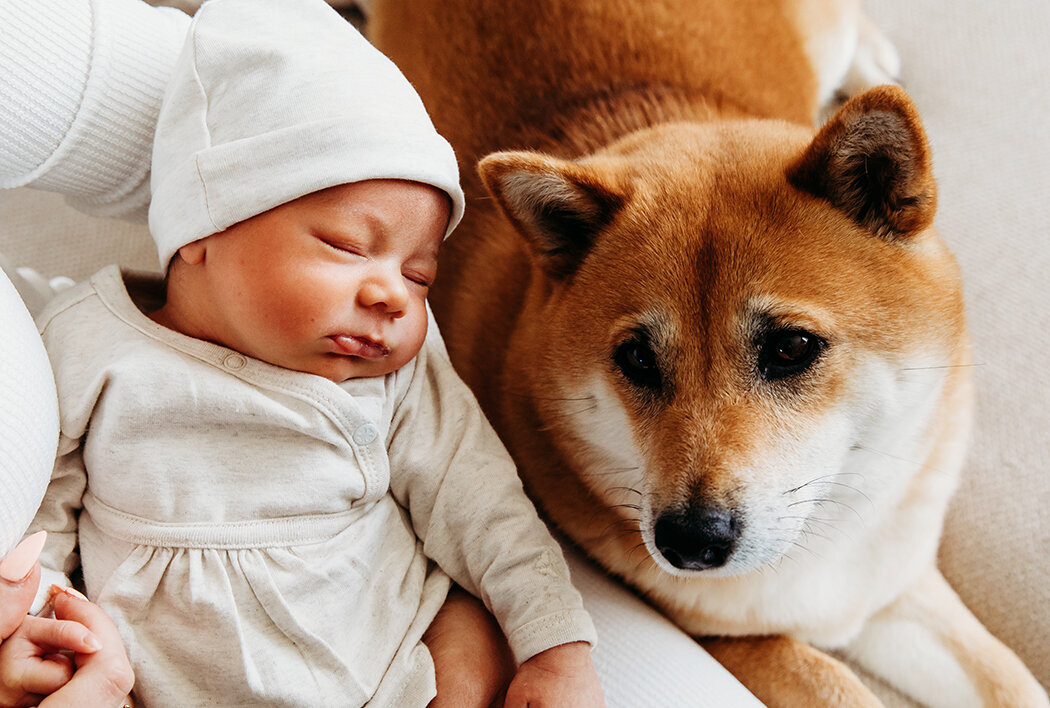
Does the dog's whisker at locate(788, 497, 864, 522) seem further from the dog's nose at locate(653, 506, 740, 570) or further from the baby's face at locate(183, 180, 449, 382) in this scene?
the baby's face at locate(183, 180, 449, 382)

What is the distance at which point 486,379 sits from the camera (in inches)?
52.4

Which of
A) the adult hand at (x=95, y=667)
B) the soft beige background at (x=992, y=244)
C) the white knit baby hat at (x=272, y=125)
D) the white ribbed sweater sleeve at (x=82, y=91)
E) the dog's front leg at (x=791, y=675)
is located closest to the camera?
the adult hand at (x=95, y=667)

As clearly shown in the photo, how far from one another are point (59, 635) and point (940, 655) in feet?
3.81

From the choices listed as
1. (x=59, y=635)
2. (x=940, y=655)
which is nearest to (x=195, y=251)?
(x=59, y=635)

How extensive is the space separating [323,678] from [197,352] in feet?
1.28

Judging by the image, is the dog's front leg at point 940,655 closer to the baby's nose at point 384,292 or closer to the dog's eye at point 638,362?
the dog's eye at point 638,362

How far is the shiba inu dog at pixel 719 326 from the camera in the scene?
94cm

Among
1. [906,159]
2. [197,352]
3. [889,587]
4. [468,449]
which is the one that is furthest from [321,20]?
[889,587]

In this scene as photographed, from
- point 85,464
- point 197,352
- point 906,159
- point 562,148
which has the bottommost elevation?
point 85,464

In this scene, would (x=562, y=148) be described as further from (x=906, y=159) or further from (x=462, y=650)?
(x=462, y=650)

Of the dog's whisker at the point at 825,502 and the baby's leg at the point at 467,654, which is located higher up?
the dog's whisker at the point at 825,502

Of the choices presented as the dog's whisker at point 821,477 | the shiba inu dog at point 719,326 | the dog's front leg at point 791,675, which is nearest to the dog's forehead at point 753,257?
the shiba inu dog at point 719,326

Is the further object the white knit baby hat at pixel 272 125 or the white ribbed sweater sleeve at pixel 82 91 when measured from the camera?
the white ribbed sweater sleeve at pixel 82 91

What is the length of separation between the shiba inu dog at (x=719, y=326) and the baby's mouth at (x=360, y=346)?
24cm
